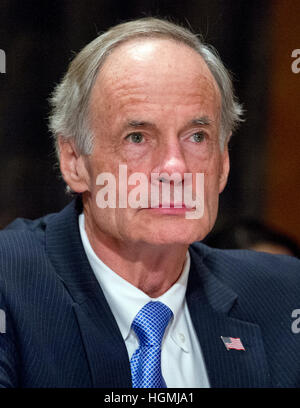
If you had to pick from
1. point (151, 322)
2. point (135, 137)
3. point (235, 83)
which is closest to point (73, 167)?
point (135, 137)

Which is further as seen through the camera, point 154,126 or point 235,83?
point 235,83

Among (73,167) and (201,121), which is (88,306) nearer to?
(73,167)

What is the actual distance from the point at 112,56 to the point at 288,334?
2.74 feet

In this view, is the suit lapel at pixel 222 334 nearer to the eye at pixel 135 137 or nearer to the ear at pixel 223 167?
the ear at pixel 223 167

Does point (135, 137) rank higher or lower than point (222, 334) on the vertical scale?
higher

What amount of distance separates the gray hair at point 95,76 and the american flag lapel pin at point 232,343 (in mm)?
497

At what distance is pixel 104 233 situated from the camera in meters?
1.60

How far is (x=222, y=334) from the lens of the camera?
1.59 meters

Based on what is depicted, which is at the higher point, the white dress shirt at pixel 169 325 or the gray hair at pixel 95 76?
the gray hair at pixel 95 76

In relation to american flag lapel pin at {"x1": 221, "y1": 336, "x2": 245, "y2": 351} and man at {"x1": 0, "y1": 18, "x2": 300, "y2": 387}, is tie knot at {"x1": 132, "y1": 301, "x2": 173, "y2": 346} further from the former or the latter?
american flag lapel pin at {"x1": 221, "y1": 336, "x2": 245, "y2": 351}

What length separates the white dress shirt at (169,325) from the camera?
1505mm

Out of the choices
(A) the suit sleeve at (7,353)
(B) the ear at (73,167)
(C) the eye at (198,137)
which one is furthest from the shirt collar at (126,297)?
(C) the eye at (198,137)

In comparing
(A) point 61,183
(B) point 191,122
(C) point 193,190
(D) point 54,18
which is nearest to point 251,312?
(C) point 193,190

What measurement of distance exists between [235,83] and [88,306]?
0.80 meters
